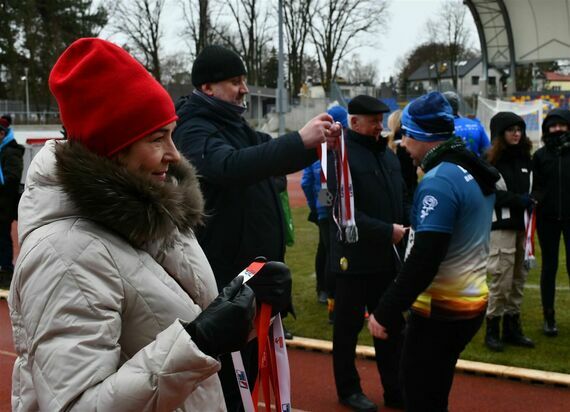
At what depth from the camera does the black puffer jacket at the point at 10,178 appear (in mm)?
8799

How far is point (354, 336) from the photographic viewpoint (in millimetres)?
4535

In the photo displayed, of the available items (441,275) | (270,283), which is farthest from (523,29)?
(270,283)

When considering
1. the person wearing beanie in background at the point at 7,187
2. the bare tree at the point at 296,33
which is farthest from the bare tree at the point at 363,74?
the person wearing beanie in background at the point at 7,187

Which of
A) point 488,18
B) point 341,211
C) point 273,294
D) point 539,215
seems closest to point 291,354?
point 341,211

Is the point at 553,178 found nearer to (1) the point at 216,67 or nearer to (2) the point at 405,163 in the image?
(2) the point at 405,163

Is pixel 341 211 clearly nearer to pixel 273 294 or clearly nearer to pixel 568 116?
pixel 273 294

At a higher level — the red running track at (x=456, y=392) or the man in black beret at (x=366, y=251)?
the man in black beret at (x=366, y=251)

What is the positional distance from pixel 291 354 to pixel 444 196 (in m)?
3.10

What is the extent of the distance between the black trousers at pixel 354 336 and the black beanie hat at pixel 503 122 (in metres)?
1.94

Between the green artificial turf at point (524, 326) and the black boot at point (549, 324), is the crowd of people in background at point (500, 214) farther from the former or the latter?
the green artificial turf at point (524, 326)

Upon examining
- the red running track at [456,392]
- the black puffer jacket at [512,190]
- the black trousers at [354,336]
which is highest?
the black puffer jacket at [512,190]

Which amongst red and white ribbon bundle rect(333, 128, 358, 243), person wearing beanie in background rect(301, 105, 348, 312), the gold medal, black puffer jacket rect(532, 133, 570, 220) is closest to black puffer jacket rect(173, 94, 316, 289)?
red and white ribbon bundle rect(333, 128, 358, 243)

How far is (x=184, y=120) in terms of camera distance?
330 cm

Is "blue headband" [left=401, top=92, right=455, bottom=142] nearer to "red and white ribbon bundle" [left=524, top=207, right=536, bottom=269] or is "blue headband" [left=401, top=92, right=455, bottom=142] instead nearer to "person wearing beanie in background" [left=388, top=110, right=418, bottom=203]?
"red and white ribbon bundle" [left=524, top=207, right=536, bottom=269]
